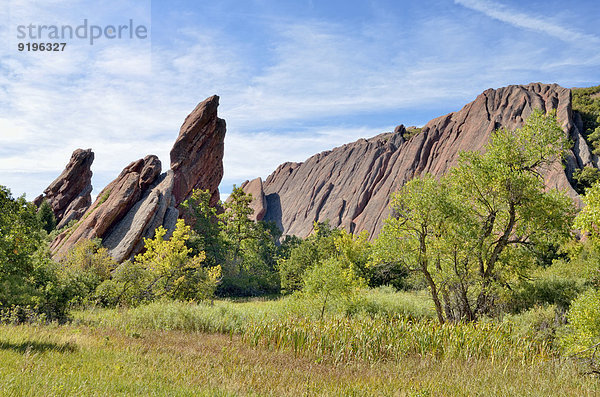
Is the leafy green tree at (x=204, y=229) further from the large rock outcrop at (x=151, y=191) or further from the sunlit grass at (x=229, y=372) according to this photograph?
the sunlit grass at (x=229, y=372)

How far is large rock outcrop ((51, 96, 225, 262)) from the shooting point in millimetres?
36844

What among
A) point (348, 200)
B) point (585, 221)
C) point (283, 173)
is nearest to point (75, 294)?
point (585, 221)

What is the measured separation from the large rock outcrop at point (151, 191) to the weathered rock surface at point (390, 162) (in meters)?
38.9

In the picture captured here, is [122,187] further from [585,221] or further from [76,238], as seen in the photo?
[585,221]

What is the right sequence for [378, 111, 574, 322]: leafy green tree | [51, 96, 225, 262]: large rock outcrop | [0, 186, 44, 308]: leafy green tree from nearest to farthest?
1. [0, 186, 44, 308]: leafy green tree
2. [378, 111, 574, 322]: leafy green tree
3. [51, 96, 225, 262]: large rock outcrop

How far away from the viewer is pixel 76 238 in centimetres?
3709

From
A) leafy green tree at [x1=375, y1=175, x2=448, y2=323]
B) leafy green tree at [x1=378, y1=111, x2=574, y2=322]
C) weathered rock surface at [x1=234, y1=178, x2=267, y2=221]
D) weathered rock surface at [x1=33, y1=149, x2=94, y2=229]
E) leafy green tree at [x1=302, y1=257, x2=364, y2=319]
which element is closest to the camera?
leafy green tree at [x1=378, y1=111, x2=574, y2=322]

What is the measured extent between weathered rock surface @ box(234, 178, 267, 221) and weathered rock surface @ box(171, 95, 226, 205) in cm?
4669

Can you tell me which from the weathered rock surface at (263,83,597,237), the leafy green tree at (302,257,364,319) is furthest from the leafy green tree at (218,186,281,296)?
the weathered rock surface at (263,83,597,237)

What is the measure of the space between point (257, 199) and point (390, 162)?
1813 inches

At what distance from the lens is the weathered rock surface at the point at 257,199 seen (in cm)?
11012

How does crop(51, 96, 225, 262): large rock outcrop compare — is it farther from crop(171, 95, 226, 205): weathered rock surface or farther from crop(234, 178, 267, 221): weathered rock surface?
crop(234, 178, 267, 221): weathered rock surface

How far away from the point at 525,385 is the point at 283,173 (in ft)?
393

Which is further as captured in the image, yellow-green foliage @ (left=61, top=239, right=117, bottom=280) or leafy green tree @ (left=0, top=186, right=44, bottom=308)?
yellow-green foliage @ (left=61, top=239, right=117, bottom=280)
